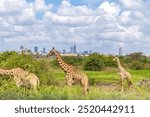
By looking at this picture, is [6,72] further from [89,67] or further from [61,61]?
[89,67]

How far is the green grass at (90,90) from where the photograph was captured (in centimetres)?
636

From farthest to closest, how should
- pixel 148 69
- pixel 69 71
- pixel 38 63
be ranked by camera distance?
1. pixel 148 69
2. pixel 38 63
3. pixel 69 71

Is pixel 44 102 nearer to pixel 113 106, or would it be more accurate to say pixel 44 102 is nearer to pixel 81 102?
pixel 81 102

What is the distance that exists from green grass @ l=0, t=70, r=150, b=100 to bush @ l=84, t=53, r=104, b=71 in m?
0.60

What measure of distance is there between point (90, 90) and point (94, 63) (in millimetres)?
22444

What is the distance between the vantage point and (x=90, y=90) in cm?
864

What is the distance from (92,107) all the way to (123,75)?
10.9 m

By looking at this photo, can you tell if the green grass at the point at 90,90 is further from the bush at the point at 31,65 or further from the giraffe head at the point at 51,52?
the giraffe head at the point at 51,52

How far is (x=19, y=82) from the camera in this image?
1057 centimetres

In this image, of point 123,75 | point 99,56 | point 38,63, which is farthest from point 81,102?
point 99,56

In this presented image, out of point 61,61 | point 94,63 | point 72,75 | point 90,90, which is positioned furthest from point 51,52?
point 94,63

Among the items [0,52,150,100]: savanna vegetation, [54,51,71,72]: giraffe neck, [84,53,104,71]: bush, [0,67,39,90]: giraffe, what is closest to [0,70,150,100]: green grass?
[0,52,150,100]: savanna vegetation

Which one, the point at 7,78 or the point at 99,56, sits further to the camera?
the point at 99,56

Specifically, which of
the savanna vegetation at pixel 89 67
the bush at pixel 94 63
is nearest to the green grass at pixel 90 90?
the savanna vegetation at pixel 89 67
